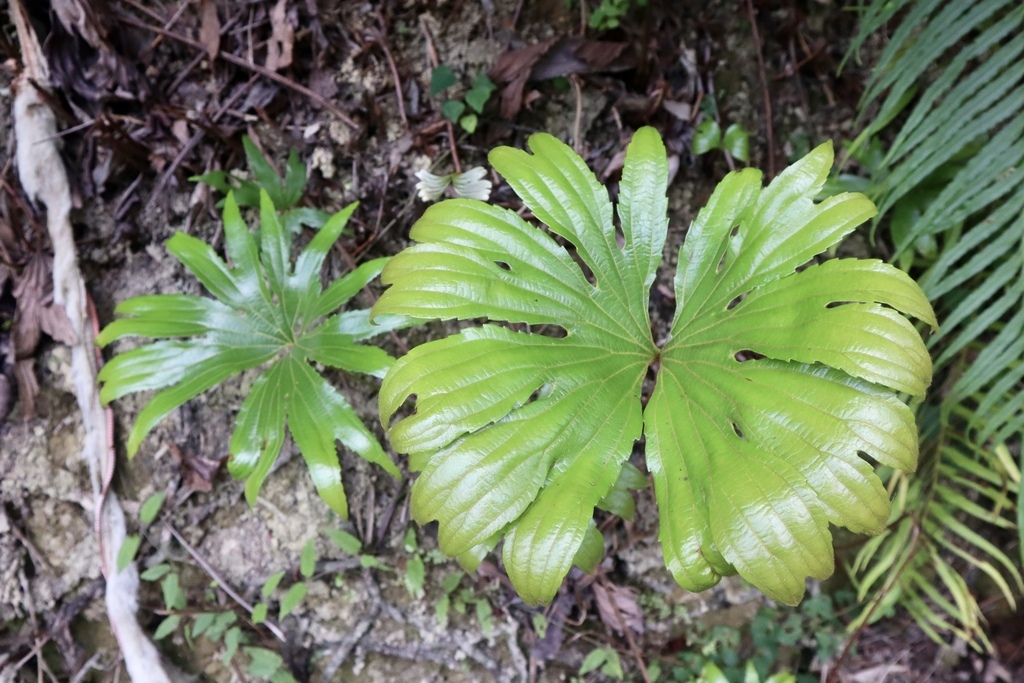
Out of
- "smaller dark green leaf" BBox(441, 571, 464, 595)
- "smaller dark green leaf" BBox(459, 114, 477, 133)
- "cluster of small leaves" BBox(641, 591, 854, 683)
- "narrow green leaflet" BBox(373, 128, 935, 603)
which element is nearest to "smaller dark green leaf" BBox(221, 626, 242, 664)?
"smaller dark green leaf" BBox(441, 571, 464, 595)

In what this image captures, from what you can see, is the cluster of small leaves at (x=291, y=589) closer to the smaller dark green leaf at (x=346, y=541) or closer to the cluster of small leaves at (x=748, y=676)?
the smaller dark green leaf at (x=346, y=541)

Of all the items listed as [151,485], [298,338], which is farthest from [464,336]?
[151,485]

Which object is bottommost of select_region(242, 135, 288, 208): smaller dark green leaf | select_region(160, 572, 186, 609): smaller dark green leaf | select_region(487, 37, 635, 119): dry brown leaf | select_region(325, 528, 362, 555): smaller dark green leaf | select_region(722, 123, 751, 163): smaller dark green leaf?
select_region(160, 572, 186, 609): smaller dark green leaf

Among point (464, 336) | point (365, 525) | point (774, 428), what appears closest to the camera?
point (774, 428)

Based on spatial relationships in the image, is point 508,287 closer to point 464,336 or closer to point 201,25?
point 464,336

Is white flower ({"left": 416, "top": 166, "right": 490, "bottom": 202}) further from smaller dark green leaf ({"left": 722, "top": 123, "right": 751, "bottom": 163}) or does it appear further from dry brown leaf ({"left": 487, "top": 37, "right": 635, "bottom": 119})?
smaller dark green leaf ({"left": 722, "top": 123, "right": 751, "bottom": 163})

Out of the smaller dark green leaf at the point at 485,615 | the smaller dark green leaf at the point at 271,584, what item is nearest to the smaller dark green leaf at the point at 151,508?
the smaller dark green leaf at the point at 271,584
